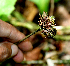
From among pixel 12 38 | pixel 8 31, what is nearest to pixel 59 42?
pixel 12 38

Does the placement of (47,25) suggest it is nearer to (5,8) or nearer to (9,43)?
(9,43)

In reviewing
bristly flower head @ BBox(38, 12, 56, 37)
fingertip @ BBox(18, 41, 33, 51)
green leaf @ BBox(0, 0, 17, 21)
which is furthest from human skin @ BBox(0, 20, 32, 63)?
bristly flower head @ BBox(38, 12, 56, 37)

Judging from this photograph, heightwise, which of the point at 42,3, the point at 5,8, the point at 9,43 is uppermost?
the point at 42,3

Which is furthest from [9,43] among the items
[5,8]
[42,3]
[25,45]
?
[42,3]

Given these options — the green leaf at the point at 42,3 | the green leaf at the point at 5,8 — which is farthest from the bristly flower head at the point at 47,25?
the green leaf at the point at 42,3

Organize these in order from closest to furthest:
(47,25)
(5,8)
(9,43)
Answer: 1. (47,25)
2. (9,43)
3. (5,8)

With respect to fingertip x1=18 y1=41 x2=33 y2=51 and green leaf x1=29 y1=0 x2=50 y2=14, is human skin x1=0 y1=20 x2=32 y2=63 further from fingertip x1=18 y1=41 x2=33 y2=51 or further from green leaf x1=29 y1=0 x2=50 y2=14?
green leaf x1=29 y1=0 x2=50 y2=14

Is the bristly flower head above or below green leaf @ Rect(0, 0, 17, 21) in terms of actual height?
below

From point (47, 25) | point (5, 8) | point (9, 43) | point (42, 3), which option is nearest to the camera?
point (47, 25)

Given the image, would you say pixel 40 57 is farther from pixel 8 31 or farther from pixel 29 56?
pixel 8 31

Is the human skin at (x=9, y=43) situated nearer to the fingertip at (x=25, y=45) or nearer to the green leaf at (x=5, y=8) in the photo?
the fingertip at (x=25, y=45)

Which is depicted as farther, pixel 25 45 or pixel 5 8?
pixel 25 45
